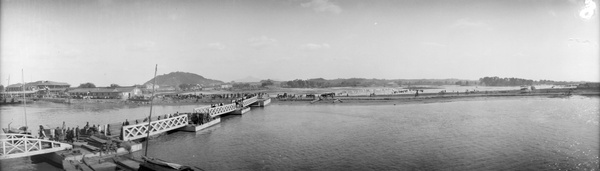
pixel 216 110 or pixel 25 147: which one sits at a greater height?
pixel 25 147

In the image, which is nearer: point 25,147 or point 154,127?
point 25,147

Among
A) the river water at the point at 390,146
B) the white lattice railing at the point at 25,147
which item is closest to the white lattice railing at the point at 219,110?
the river water at the point at 390,146

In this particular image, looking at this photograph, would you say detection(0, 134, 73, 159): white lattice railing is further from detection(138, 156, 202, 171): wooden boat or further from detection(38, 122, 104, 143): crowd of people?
detection(138, 156, 202, 171): wooden boat

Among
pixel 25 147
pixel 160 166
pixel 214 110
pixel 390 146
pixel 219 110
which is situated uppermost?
pixel 25 147

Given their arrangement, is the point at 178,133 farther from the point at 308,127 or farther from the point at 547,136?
the point at 547,136

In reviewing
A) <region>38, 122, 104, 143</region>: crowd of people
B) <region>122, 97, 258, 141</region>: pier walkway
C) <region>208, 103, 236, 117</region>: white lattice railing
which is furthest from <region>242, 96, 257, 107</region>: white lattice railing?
<region>38, 122, 104, 143</region>: crowd of people

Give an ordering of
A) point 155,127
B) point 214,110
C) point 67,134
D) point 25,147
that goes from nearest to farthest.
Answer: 1. point 25,147
2. point 67,134
3. point 155,127
4. point 214,110

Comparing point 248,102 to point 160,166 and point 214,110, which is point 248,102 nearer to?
point 214,110

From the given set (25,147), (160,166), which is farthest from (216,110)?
(160,166)
